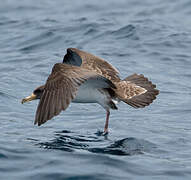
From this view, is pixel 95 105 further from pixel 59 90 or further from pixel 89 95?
pixel 59 90

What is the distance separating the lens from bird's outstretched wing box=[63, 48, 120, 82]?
829cm

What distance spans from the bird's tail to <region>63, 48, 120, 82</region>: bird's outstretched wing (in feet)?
0.85

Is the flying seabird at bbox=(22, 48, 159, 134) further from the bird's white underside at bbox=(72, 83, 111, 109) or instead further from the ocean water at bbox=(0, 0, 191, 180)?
the ocean water at bbox=(0, 0, 191, 180)

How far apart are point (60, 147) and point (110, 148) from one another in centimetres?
66

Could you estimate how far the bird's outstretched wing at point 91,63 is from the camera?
326 inches

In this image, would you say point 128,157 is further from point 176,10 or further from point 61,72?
point 176,10

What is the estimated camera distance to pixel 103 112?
8.90 m

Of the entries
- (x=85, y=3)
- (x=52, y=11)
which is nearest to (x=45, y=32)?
(x=52, y=11)

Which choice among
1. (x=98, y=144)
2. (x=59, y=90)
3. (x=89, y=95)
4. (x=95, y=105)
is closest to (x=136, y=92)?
(x=89, y=95)

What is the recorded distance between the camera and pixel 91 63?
8.49 m

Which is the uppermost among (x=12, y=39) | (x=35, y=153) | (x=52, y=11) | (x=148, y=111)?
(x=52, y=11)

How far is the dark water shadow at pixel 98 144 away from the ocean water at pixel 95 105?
0.5 inches

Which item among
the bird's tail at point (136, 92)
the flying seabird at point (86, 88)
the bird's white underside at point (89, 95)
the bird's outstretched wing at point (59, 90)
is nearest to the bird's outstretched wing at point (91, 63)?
the flying seabird at point (86, 88)

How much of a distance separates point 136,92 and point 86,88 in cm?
82
